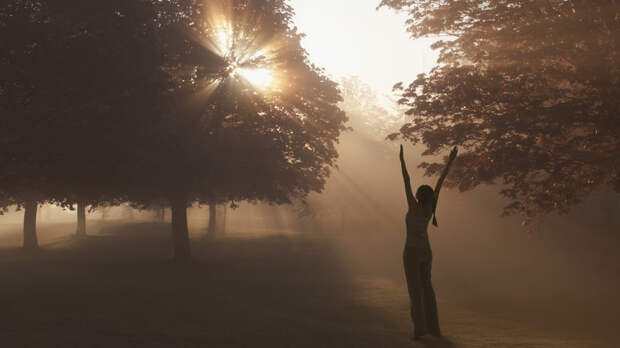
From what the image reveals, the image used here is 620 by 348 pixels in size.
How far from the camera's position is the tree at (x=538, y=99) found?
550 inches

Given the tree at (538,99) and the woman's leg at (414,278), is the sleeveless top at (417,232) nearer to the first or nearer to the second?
the woman's leg at (414,278)

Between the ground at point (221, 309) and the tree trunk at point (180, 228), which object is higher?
the tree trunk at point (180, 228)

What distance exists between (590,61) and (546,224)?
27973 mm

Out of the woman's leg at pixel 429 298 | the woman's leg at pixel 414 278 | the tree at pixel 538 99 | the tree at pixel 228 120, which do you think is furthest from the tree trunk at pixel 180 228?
the woman's leg at pixel 414 278

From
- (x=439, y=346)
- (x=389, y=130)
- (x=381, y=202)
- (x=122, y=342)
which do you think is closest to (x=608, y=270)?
(x=439, y=346)

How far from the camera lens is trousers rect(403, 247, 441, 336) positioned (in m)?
9.75

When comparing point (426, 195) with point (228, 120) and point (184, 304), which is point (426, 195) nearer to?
point (184, 304)

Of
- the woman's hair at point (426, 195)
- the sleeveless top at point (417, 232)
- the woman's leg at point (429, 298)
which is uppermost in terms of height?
the woman's hair at point (426, 195)

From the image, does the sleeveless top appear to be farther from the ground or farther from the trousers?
the ground

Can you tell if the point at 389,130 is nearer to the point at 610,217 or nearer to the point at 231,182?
the point at 610,217

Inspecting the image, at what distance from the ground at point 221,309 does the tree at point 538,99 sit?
174 inches

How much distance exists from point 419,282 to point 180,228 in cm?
1753

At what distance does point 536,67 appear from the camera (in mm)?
15078

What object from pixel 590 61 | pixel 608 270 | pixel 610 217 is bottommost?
pixel 608 270
